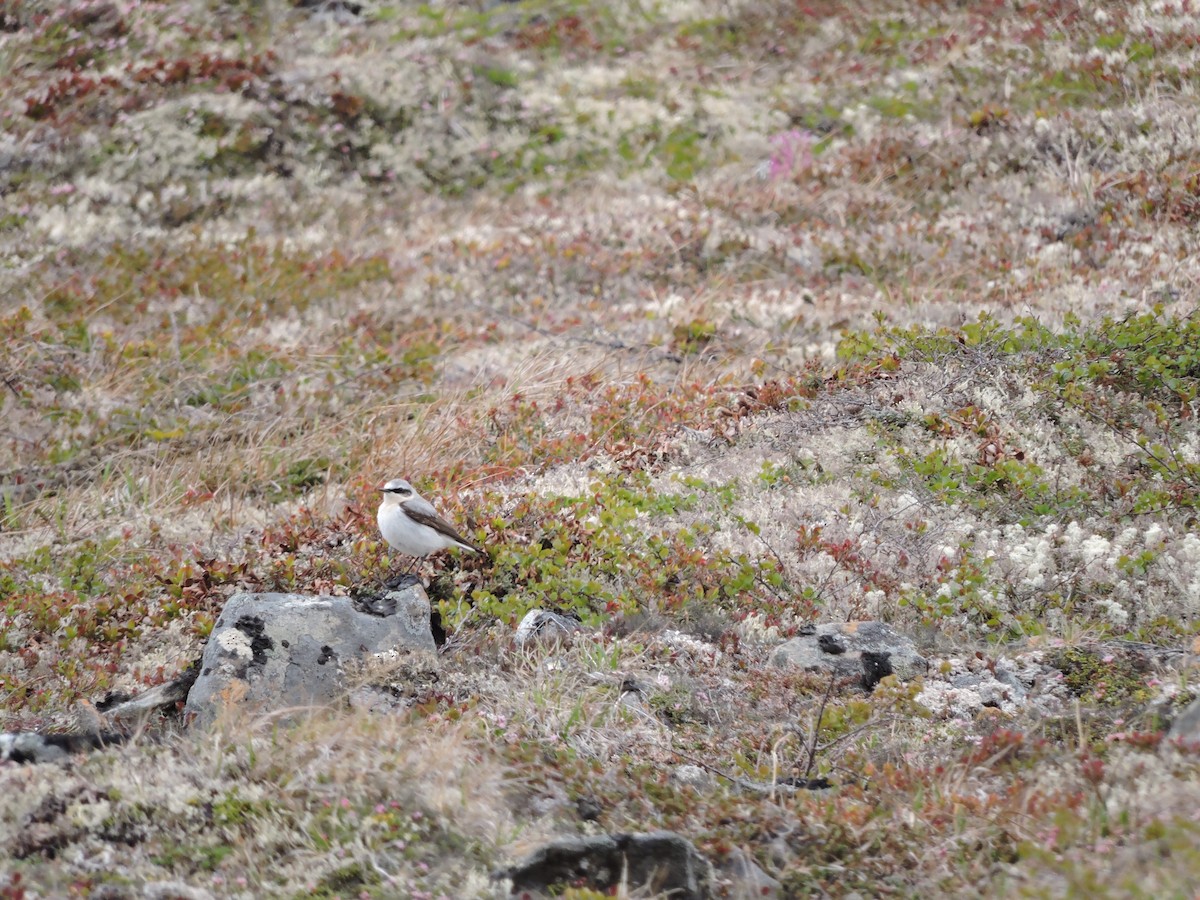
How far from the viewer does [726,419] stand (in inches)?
380

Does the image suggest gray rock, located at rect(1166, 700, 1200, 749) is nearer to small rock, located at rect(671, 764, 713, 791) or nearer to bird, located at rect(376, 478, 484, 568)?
small rock, located at rect(671, 764, 713, 791)

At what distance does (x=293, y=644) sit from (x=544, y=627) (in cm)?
160

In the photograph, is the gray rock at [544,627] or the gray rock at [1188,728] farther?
the gray rock at [544,627]

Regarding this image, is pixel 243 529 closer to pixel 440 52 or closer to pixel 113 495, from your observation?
pixel 113 495

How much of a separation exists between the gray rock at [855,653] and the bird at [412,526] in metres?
2.45

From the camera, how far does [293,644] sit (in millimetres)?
6375

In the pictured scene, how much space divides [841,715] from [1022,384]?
4617mm

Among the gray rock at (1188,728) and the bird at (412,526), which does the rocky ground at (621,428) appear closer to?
the gray rock at (1188,728)

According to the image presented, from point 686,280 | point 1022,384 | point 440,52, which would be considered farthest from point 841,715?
point 440,52

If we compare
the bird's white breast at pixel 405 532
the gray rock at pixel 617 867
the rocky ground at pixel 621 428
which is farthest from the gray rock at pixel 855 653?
the bird's white breast at pixel 405 532

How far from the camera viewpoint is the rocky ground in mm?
4836

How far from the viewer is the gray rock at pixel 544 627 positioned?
680cm

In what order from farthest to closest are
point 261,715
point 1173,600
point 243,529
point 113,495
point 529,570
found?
point 113,495
point 243,529
point 529,570
point 1173,600
point 261,715

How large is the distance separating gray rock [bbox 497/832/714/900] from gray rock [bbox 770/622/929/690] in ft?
7.38
